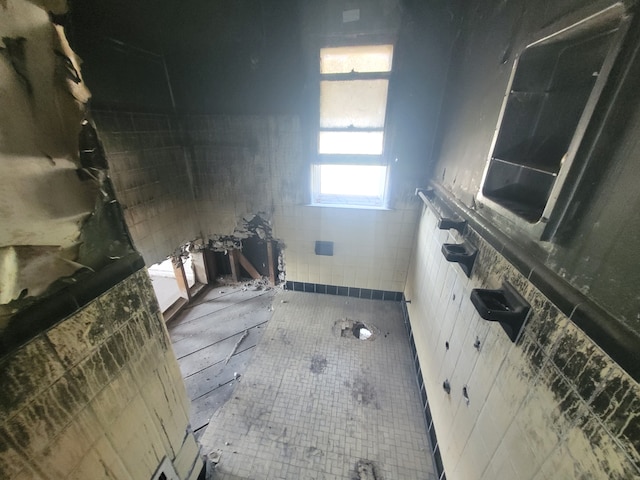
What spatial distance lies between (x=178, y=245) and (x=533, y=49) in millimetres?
3302

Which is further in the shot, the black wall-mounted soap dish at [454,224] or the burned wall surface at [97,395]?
the black wall-mounted soap dish at [454,224]

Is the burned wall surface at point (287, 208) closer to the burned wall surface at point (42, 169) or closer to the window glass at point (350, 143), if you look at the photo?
the window glass at point (350, 143)

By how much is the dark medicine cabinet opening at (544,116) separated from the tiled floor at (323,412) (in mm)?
1853

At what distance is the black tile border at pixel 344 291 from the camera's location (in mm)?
3355

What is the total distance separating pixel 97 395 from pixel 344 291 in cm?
280

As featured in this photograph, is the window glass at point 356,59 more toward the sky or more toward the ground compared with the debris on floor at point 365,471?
more toward the sky

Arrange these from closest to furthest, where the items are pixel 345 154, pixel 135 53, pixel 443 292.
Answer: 1. pixel 443 292
2. pixel 135 53
3. pixel 345 154

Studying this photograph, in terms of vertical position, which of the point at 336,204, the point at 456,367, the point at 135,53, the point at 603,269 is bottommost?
the point at 456,367

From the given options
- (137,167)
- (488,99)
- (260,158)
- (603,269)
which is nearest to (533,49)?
(488,99)

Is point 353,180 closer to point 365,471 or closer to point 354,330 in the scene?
point 354,330

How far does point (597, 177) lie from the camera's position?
74cm

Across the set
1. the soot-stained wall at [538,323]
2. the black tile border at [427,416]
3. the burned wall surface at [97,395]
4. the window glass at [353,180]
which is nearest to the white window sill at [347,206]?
the window glass at [353,180]

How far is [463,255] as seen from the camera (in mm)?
1465

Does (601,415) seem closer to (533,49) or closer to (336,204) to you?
(533,49)
